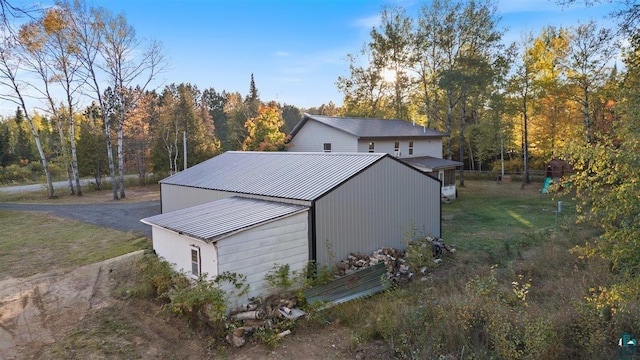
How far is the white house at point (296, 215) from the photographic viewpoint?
9.50 m

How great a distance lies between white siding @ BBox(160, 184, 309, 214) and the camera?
14.5 meters

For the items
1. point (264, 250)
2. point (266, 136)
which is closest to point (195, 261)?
point (264, 250)

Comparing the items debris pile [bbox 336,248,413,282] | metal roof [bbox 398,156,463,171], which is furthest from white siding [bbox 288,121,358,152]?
debris pile [bbox 336,248,413,282]

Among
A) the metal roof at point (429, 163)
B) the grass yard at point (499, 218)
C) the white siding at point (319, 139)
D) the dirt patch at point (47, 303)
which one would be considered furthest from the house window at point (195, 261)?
the metal roof at point (429, 163)

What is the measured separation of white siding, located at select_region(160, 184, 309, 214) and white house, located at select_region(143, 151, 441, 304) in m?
0.07

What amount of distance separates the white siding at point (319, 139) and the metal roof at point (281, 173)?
886 centimetres

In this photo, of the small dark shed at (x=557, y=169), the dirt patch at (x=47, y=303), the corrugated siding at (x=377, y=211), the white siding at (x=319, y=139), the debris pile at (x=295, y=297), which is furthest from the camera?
the small dark shed at (x=557, y=169)

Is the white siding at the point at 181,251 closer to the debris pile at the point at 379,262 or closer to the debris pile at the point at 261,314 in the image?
the debris pile at the point at 261,314

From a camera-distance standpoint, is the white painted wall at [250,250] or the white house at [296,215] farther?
the white house at [296,215]

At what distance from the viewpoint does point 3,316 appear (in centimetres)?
912

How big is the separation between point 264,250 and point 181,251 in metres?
2.27

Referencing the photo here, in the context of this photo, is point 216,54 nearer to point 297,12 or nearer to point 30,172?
point 297,12

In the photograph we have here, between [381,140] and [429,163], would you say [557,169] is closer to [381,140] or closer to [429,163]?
[429,163]

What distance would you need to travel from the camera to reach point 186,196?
16.9 metres
